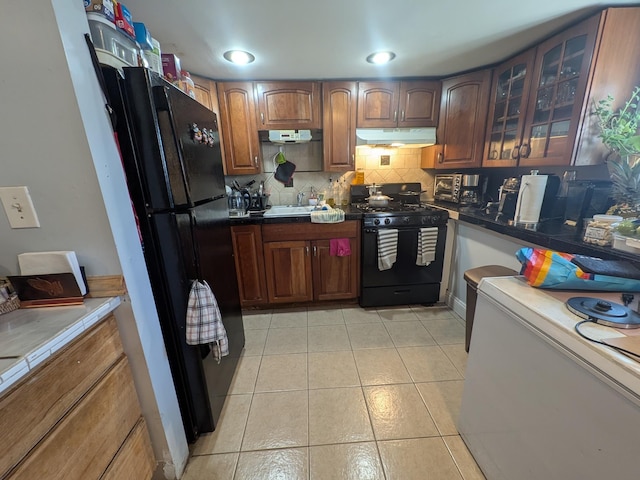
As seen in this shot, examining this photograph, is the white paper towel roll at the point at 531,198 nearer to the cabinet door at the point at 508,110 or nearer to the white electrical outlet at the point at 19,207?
the cabinet door at the point at 508,110

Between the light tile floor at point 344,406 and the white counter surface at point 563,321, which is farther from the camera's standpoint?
the light tile floor at point 344,406

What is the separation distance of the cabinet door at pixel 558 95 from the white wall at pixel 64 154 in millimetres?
2218

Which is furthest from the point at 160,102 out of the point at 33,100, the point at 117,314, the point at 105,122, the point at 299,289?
the point at 299,289

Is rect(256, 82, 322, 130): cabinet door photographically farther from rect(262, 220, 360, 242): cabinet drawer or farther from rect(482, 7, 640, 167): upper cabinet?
rect(482, 7, 640, 167): upper cabinet

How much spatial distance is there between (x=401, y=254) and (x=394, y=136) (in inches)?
42.7

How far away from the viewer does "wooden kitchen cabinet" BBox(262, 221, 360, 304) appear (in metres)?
2.23

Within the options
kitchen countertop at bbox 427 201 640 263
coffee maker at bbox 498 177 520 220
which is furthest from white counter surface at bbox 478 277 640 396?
coffee maker at bbox 498 177 520 220

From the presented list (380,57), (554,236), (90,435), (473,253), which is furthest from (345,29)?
(90,435)

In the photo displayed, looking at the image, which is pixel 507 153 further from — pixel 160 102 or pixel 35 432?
pixel 35 432

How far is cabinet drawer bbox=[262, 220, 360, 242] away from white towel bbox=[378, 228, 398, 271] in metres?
0.23

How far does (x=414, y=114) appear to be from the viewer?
2350 mm

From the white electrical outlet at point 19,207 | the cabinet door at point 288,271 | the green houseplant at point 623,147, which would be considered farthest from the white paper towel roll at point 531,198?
the white electrical outlet at point 19,207

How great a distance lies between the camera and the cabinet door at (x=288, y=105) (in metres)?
2.23

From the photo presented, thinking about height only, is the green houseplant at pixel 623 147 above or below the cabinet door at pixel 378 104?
below
